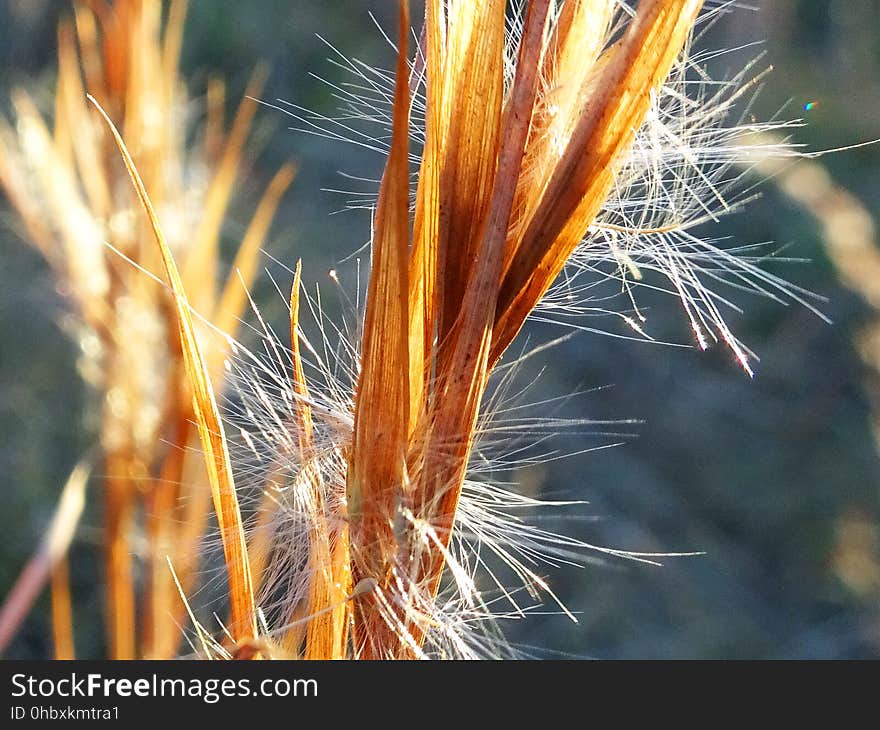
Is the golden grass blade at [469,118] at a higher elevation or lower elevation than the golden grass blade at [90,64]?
lower

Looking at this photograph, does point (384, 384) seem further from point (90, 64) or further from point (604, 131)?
point (90, 64)

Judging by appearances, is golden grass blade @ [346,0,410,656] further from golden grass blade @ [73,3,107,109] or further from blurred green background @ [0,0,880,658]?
blurred green background @ [0,0,880,658]

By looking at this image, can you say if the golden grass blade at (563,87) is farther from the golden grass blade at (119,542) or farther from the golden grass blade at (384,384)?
the golden grass blade at (119,542)

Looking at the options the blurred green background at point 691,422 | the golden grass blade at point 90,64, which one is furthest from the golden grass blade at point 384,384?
the blurred green background at point 691,422

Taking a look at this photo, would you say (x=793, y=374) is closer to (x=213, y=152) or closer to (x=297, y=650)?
(x=213, y=152)

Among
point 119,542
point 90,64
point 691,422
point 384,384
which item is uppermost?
point 90,64

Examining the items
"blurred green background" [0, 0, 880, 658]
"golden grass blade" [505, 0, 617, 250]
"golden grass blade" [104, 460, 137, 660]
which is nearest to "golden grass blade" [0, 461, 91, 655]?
"golden grass blade" [104, 460, 137, 660]

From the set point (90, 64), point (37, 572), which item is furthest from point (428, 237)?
point (90, 64)
